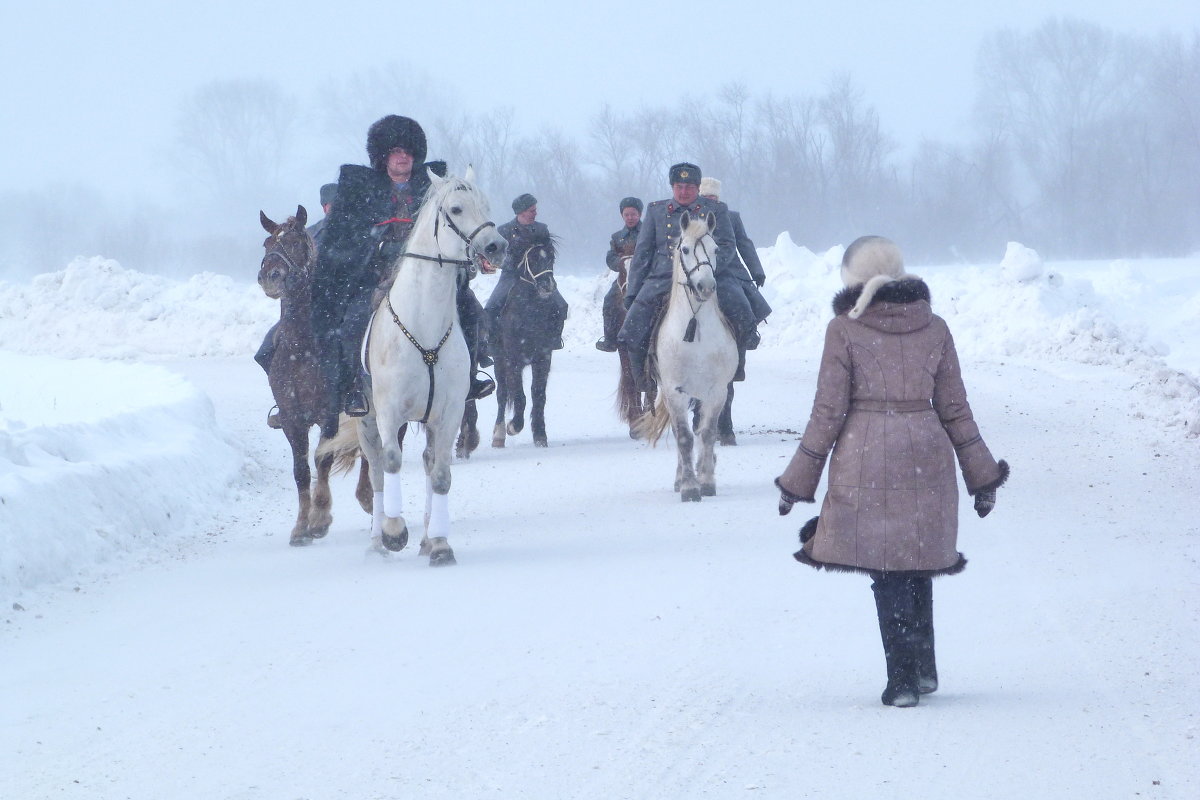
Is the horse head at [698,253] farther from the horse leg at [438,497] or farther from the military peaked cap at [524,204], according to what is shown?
the military peaked cap at [524,204]

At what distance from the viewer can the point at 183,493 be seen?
Answer: 10.7m

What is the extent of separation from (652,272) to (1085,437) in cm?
481

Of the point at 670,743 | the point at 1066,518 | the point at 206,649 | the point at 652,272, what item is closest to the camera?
the point at 670,743

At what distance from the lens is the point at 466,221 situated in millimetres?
8180

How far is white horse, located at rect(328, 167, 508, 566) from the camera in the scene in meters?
8.31

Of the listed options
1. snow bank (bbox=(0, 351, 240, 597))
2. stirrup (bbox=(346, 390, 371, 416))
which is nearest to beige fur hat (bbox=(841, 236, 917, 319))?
stirrup (bbox=(346, 390, 371, 416))

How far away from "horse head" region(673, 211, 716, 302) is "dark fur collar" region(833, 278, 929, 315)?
4.94 metres

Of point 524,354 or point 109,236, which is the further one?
point 109,236

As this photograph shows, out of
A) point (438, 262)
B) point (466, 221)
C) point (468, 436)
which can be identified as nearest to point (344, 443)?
point (438, 262)

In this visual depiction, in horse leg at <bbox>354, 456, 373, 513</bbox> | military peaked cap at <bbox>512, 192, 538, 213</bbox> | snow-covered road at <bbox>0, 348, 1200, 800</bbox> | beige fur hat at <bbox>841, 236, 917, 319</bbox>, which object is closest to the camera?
snow-covered road at <bbox>0, 348, 1200, 800</bbox>

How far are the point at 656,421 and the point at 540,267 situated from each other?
9.49 feet

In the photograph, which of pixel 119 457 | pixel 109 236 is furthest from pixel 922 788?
pixel 109 236

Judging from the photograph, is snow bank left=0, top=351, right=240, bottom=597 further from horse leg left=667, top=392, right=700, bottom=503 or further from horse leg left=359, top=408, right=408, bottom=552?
horse leg left=667, top=392, right=700, bottom=503

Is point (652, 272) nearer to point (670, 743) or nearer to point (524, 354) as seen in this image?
point (524, 354)
